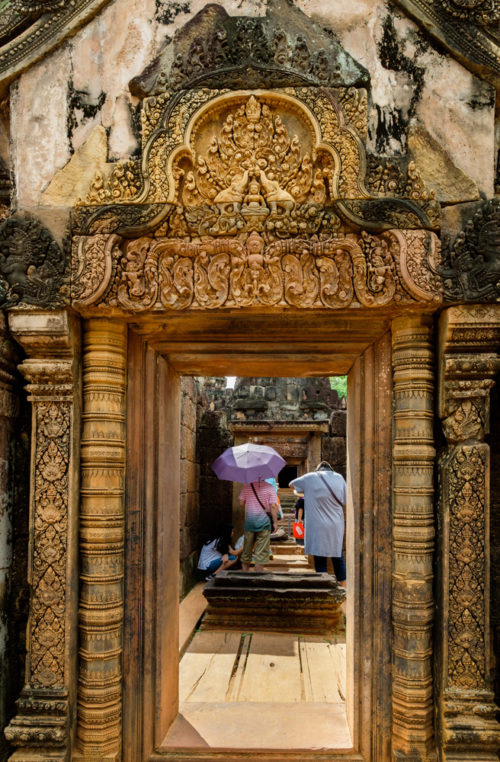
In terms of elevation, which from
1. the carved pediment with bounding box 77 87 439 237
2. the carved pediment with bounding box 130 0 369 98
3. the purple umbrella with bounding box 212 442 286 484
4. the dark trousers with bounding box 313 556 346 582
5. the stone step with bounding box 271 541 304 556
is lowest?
the stone step with bounding box 271 541 304 556

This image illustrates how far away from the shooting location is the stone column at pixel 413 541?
2.67m

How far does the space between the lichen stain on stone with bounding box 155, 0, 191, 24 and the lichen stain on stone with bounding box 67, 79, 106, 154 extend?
0.48m

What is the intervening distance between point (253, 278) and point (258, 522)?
5318 millimetres

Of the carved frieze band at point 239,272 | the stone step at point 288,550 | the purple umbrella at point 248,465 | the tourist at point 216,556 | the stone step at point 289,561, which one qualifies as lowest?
the stone step at point 288,550

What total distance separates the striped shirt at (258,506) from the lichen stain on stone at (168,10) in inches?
231

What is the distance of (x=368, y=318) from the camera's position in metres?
2.88

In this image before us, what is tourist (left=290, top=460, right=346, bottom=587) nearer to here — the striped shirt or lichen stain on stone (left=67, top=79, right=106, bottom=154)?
the striped shirt

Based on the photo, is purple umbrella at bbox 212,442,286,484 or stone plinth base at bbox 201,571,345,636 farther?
purple umbrella at bbox 212,442,286,484

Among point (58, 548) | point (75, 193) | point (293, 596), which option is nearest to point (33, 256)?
point (75, 193)

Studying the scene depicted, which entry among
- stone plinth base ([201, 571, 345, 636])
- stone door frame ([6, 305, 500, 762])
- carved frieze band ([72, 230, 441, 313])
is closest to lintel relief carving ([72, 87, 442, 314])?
carved frieze band ([72, 230, 441, 313])

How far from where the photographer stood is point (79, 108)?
112 inches

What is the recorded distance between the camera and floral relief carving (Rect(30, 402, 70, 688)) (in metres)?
2.71

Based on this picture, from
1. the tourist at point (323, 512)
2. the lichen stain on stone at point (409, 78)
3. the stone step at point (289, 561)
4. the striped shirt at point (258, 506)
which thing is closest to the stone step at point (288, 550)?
the stone step at point (289, 561)

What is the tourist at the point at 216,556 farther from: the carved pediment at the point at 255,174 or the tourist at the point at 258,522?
the carved pediment at the point at 255,174
